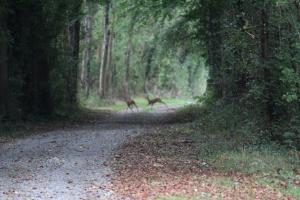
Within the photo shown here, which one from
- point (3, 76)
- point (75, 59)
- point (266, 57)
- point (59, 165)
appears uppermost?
point (75, 59)

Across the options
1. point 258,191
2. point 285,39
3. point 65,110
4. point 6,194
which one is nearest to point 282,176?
point 258,191

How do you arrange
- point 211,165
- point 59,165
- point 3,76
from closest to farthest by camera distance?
point 59,165
point 211,165
point 3,76

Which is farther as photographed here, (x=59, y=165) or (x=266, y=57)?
(x=266, y=57)

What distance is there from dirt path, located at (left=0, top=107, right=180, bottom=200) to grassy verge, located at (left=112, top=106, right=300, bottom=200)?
51cm

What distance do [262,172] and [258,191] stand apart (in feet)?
5.55

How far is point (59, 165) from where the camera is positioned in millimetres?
13930

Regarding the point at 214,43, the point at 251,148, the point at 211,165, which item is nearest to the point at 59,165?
the point at 211,165

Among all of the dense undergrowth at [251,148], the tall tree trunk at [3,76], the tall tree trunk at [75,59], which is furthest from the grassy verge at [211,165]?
the tall tree trunk at [75,59]

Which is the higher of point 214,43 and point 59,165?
point 214,43

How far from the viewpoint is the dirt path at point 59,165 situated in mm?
11102

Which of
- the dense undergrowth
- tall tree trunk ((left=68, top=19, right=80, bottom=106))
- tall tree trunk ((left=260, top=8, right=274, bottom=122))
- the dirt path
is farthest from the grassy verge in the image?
tall tree trunk ((left=68, top=19, right=80, bottom=106))

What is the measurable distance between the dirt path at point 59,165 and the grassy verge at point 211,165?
0.51 meters

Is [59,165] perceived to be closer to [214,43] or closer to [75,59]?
[214,43]

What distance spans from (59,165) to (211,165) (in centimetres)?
351
